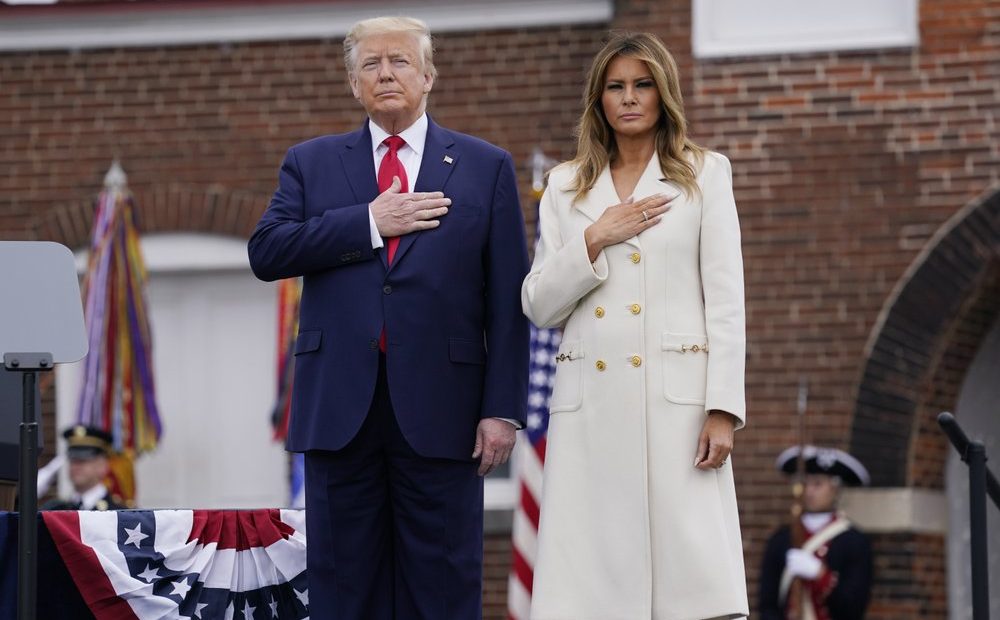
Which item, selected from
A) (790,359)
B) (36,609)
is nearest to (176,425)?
(790,359)

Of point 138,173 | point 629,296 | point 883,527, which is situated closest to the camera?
point 629,296

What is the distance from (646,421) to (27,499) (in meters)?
1.75

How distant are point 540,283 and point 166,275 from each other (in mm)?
7334

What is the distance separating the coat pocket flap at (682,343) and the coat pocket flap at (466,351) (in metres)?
0.55

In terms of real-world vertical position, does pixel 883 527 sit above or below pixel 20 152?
below

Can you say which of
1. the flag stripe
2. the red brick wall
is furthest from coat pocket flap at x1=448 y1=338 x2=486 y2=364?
the red brick wall

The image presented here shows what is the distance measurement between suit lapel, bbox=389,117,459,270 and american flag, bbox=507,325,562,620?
14.8 feet

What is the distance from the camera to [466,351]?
17.1ft

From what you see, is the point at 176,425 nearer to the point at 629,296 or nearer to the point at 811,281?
the point at 811,281

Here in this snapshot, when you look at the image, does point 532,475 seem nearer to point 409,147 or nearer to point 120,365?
point 120,365

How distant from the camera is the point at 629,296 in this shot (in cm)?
513

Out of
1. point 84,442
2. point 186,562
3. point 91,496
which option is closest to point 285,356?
point 84,442

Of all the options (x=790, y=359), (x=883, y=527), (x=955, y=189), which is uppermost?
(x=955, y=189)

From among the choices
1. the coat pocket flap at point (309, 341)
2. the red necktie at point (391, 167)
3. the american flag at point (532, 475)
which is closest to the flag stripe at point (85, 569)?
the coat pocket flap at point (309, 341)
